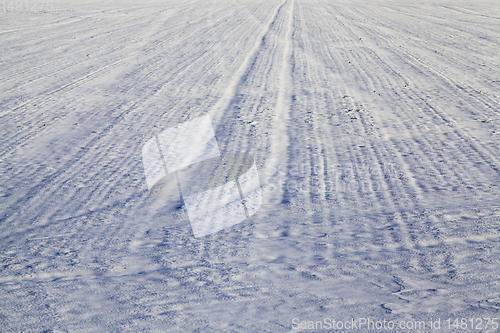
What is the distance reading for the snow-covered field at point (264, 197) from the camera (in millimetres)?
3371

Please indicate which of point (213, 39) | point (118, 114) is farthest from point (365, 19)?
point (118, 114)

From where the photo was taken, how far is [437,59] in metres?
12.2

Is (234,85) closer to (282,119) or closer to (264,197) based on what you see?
(282,119)
